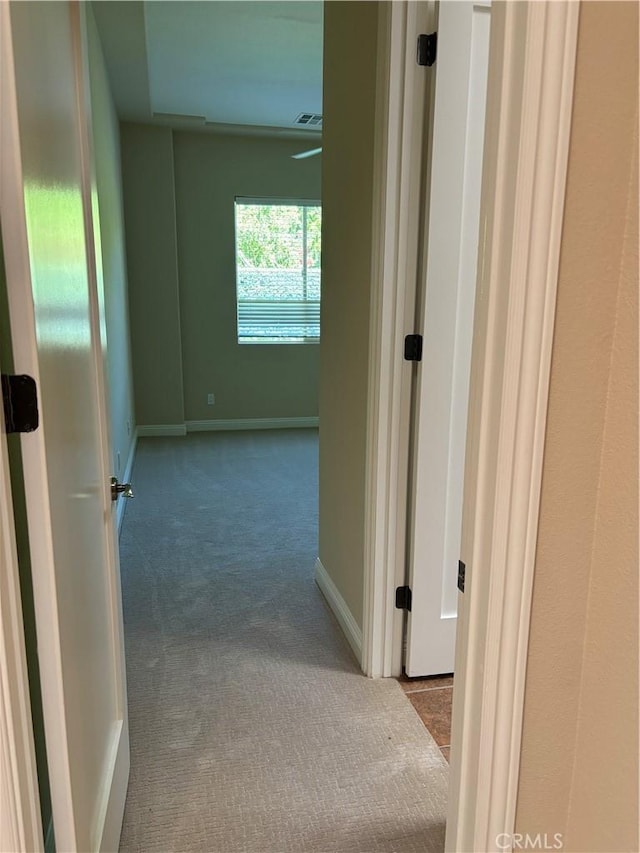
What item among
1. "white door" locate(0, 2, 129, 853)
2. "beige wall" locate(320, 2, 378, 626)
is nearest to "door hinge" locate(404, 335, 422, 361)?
"beige wall" locate(320, 2, 378, 626)

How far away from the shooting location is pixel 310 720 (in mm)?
2025

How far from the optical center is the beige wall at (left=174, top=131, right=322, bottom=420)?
582 centimetres

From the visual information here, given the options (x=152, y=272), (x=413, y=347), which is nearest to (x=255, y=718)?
(x=413, y=347)

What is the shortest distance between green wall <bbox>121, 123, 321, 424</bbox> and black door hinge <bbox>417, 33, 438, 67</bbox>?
4256mm

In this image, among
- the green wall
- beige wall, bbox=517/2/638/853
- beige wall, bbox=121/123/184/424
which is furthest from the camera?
the green wall

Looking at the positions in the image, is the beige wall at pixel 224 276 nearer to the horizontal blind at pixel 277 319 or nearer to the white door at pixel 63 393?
the horizontal blind at pixel 277 319

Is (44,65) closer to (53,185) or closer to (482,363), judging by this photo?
(53,185)

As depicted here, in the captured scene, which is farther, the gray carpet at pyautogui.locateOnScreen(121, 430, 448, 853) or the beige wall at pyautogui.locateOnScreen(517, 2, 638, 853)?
the gray carpet at pyautogui.locateOnScreen(121, 430, 448, 853)

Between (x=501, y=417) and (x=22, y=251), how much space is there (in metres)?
0.70

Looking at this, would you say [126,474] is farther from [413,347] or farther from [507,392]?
[507,392]

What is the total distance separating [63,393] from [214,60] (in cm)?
373

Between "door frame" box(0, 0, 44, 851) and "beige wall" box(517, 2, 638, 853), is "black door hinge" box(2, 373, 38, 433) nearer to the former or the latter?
"door frame" box(0, 0, 44, 851)

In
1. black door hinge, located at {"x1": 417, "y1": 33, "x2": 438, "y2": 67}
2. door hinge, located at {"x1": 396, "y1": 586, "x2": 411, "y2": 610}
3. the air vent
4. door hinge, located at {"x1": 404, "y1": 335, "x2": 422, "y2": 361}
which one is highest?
the air vent

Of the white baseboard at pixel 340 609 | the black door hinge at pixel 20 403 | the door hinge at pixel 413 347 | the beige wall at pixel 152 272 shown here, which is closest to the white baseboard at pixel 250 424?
the beige wall at pixel 152 272
